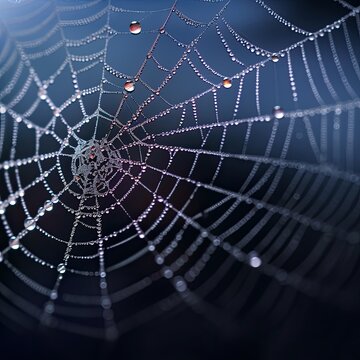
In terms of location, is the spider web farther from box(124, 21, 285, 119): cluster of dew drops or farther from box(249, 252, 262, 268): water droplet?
box(124, 21, 285, 119): cluster of dew drops

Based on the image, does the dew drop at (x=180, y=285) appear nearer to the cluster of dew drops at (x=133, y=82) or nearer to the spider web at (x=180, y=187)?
the spider web at (x=180, y=187)

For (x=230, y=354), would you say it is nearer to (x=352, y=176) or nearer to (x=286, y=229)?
(x=286, y=229)

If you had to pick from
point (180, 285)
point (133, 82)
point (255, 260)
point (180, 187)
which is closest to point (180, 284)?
point (180, 285)

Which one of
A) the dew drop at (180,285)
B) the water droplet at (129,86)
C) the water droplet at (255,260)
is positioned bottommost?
the dew drop at (180,285)

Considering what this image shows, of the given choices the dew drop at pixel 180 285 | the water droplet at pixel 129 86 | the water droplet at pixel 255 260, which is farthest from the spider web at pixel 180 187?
the water droplet at pixel 129 86

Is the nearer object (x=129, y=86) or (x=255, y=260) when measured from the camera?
(x=129, y=86)

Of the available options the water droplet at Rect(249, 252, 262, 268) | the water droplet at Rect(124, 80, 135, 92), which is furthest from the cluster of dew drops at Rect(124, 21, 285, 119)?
the water droplet at Rect(249, 252, 262, 268)

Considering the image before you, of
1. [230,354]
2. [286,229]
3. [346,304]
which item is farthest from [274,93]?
[230,354]

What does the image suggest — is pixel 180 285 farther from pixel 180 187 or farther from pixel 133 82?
pixel 133 82

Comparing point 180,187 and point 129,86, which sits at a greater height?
point 129,86

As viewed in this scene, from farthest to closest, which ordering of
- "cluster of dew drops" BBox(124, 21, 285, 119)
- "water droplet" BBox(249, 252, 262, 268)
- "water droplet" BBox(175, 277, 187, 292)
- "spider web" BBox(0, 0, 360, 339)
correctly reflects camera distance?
"water droplet" BBox(175, 277, 187, 292) < "spider web" BBox(0, 0, 360, 339) < "water droplet" BBox(249, 252, 262, 268) < "cluster of dew drops" BBox(124, 21, 285, 119)

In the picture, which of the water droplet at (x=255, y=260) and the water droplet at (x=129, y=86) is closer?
the water droplet at (x=129, y=86)
